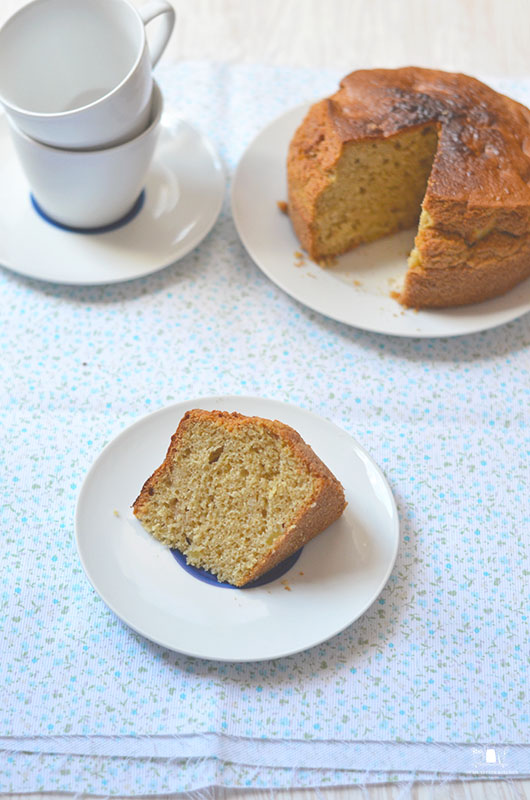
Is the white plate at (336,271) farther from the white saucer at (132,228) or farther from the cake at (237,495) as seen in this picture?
the cake at (237,495)

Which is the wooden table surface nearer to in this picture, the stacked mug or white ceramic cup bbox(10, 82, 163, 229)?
the stacked mug

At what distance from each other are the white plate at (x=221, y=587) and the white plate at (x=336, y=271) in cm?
45

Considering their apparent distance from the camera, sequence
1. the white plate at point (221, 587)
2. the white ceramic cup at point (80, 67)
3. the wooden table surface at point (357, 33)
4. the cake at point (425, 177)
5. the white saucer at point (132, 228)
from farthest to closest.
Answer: the wooden table surface at point (357, 33), the white saucer at point (132, 228), the cake at point (425, 177), the white ceramic cup at point (80, 67), the white plate at point (221, 587)

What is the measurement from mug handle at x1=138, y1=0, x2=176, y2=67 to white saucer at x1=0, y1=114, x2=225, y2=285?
1.15 feet

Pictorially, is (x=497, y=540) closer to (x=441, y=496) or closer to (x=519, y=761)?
(x=441, y=496)

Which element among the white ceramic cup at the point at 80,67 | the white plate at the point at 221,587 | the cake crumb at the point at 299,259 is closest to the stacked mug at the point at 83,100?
Answer: the white ceramic cup at the point at 80,67

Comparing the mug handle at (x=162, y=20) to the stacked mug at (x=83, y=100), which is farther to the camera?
the mug handle at (x=162, y=20)

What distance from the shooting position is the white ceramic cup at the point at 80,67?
1.89m

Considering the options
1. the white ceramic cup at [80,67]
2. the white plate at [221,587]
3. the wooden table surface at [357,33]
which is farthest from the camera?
the wooden table surface at [357,33]

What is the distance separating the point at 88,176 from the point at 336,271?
0.74 metres

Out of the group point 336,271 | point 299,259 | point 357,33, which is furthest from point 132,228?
point 357,33

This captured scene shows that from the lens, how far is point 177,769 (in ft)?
4.92

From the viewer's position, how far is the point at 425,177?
236 centimetres

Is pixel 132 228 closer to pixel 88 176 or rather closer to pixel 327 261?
pixel 88 176
